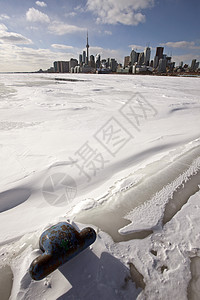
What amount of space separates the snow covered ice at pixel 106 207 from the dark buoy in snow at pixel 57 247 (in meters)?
0.22

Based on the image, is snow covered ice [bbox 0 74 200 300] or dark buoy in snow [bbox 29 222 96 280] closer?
dark buoy in snow [bbox 29 222 96 280]

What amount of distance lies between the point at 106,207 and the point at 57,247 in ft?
2.27

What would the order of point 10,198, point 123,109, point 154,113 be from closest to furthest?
1. point 10,198
2. point 154,113
3. point 123,109

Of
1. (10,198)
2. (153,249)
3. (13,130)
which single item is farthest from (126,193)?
(13,130)

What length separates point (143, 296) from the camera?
2.80 feet

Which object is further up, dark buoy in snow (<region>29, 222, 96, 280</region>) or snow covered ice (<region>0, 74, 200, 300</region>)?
dark buoy in snow (<region>29, 222, 96, 280</region>)

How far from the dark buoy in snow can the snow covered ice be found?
0.22m

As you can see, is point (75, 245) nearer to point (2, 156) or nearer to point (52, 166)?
point (52, 166)

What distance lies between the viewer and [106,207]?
1.43 metres

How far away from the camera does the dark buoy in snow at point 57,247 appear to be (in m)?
0.74

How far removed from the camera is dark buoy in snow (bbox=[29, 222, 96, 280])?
2.42 feet

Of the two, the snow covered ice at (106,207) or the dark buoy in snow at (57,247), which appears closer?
the dark buoy in snow at (57,247)

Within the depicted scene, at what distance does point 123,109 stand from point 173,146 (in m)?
2.47

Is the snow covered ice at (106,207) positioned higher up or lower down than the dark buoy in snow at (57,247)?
lower down
